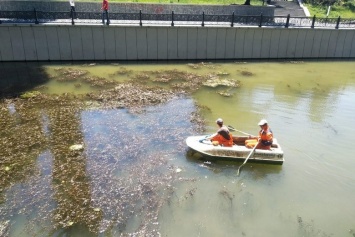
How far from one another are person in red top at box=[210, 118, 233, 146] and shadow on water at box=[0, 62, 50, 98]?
10.1 meters

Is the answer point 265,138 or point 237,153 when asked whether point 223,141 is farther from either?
point 265,138

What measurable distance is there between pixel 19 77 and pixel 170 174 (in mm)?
12014

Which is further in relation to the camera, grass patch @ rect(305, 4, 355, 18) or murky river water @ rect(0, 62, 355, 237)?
grass patch @ rect(305, 4, 355, 18)

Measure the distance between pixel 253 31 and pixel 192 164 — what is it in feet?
45.8

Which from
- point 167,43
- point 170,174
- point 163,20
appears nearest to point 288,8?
point 163,20

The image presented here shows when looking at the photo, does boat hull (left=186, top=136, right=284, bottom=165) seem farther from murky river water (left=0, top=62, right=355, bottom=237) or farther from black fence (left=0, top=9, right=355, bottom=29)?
black fence (left=0, top=9, right=355, bottom=29)

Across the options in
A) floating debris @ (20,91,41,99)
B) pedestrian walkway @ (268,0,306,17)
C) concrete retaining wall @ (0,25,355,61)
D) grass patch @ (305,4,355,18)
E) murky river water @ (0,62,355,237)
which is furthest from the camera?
grass patch @ (305,4,355,18)

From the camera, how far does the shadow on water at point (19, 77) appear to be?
51.4 ft

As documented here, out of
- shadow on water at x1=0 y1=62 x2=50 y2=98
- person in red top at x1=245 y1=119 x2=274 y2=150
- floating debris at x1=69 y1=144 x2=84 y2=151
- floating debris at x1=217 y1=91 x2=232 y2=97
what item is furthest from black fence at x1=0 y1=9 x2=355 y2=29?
person in red top at x1=245 y1=119 x2=274 y2=150

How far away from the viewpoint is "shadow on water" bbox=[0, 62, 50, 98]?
15673 millimetres

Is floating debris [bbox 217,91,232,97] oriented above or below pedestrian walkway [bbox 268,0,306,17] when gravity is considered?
below

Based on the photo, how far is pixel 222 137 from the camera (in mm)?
10250

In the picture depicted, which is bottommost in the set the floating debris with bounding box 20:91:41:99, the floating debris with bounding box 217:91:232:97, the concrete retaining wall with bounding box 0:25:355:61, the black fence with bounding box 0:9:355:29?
the floating debris with bounding box 217:91:232:97

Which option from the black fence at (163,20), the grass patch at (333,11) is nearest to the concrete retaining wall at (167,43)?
the black fence at (163,20)
